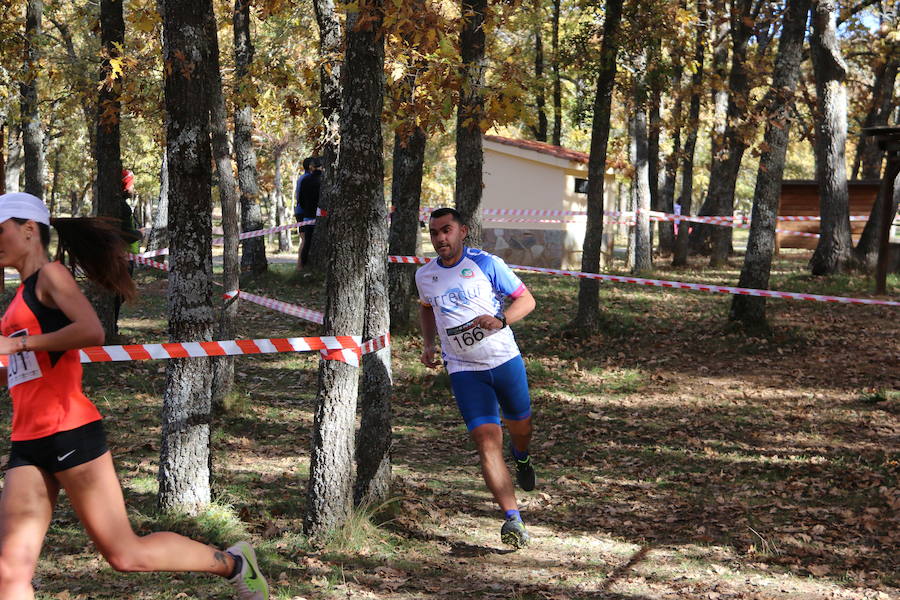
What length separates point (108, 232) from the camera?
409 centimetres

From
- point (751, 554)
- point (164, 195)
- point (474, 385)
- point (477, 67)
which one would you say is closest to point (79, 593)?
point (474, 385)

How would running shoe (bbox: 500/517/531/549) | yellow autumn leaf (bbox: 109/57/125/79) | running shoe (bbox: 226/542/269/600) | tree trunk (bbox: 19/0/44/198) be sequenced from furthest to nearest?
tree trunk (bbox: 19/0/44/198) < yellow autumn leaf (bbox: 109/57/125/79) < running shoe (bbox: 500/517/531/549) < running shoe (bbox: 226/542/269/600)

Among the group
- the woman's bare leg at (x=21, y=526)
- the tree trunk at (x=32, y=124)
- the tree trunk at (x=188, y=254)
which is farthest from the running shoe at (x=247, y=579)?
the tree trunk at (x=32, y=124)

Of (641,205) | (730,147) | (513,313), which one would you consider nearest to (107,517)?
(513,313)

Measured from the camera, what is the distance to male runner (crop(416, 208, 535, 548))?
19.4 ft

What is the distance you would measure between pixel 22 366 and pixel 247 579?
54.2 inches

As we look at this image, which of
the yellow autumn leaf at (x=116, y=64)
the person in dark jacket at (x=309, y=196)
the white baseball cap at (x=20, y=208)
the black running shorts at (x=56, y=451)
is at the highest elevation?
the yellow autumn leaf at (x=116, y=64)

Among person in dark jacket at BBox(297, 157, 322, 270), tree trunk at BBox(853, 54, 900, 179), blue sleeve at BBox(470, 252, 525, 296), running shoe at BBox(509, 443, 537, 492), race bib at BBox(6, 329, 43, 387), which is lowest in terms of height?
running shoe at BBox(509, 443, 537, 492)

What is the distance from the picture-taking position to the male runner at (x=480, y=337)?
5898mm

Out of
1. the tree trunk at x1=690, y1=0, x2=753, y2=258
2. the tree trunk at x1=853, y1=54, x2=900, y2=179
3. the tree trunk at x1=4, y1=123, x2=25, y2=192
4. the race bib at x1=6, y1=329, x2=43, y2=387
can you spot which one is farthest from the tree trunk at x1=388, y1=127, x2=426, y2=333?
the tree trunk at x1=4, y1=123, x2=25, y2=192

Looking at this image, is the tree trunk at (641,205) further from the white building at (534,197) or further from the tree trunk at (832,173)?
the white building at (534,197)

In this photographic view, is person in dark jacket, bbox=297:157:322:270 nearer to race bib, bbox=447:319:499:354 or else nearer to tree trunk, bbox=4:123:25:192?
race bib, bbox=447:319:499:354

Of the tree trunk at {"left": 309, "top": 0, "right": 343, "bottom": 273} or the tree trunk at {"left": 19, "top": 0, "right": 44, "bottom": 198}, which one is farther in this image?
the tree trunk at {"left": 19, "top": 0, "right": 44, "bottom": 198}

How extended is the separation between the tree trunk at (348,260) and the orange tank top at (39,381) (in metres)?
2.15
